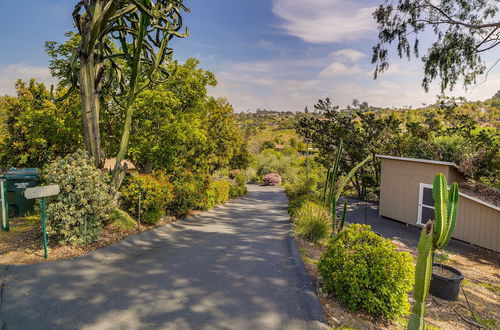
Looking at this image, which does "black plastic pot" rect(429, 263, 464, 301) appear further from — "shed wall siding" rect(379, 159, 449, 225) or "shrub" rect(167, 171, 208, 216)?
"shrub" rect(167, 171, 208, 216)

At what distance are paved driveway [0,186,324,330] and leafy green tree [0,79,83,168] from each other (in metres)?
4.47

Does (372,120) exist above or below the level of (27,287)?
above

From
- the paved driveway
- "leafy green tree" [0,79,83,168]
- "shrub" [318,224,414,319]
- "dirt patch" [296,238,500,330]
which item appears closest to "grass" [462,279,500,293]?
"dirt patch" [296,238,500,330]

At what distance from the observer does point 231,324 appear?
330cm

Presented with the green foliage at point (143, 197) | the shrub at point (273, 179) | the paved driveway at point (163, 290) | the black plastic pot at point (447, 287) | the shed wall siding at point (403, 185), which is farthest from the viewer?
the shrub at point (273, 179)

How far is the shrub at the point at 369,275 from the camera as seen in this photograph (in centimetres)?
347

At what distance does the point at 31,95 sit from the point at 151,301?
13.1 metres

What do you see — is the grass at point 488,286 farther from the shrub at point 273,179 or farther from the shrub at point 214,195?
the shrub at point 273,179

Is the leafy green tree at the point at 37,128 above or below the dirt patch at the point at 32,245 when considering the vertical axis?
above

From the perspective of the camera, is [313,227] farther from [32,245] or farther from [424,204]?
[32,245]

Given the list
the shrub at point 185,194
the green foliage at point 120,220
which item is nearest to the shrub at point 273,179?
the shrub at point 185,194

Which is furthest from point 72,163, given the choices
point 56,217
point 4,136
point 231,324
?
Result: point 4,136

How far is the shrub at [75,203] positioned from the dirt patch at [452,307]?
4717mm

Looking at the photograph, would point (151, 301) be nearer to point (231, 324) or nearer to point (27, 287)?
point (231, 324)
